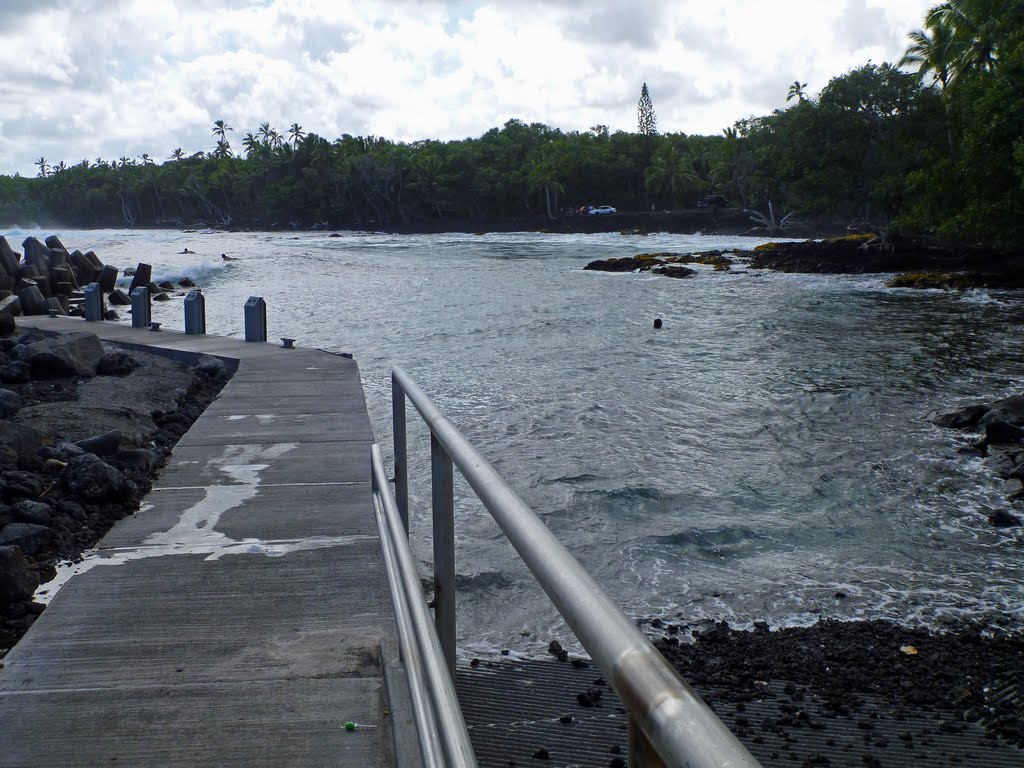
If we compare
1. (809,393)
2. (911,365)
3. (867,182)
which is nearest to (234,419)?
(809,393)

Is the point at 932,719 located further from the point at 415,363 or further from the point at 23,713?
the point at 415,363

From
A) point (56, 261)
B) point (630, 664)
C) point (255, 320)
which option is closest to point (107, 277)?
point (56, 261)

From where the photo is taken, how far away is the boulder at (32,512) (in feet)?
14.6

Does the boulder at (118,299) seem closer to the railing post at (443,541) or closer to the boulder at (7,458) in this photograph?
the boulder at (7,458)

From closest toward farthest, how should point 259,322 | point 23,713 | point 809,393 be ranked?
point 23,713
point 259,322
point 809,393

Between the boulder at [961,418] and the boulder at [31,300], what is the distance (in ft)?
48.4

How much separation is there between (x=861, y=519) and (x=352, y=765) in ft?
19.6

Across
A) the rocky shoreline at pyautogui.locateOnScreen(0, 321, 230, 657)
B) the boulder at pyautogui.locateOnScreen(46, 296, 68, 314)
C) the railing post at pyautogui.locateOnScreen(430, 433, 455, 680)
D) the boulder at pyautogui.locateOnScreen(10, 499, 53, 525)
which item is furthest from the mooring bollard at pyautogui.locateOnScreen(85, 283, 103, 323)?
the railing post at pyautogui.locateOnScreen(430, 433, 455, 680)

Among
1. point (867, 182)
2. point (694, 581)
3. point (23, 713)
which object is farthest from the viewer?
point (867, 182)

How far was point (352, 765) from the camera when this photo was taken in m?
2.55

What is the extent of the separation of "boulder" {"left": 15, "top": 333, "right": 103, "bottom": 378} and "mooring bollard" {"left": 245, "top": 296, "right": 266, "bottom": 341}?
2280 millimetres

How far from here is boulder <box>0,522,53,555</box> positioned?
4.13 metres

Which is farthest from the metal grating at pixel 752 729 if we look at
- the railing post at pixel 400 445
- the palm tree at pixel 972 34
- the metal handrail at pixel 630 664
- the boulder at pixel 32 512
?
the palm tree at pixel 972 34

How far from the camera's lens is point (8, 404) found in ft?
24.2
